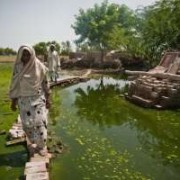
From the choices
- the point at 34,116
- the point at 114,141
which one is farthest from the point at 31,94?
the point at 114,141

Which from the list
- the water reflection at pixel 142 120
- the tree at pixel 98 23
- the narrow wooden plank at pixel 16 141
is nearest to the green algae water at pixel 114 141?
the water reflection at pixel 142 120

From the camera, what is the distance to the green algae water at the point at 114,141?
20.9ft

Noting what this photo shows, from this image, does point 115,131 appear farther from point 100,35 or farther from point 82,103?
point 100,35

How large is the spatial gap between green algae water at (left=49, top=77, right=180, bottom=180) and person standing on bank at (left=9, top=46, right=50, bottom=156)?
2.32 ft

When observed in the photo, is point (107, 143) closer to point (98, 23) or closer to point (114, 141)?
point (114, 141)

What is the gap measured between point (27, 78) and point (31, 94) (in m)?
0.31

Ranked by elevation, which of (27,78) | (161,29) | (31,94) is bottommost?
(31,94)

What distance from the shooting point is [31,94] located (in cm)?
648

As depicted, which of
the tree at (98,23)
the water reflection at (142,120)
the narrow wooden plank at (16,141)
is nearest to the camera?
the narrow wooden plank at (16,141)

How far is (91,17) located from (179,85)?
153 ft

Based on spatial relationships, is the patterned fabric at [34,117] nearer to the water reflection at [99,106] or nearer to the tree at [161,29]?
the water reflection at [99,106]

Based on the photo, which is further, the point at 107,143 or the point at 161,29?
the point at 161,29

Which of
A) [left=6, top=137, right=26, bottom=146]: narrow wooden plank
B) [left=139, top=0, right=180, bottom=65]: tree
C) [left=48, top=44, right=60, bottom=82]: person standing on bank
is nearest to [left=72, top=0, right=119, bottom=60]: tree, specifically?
[left=139, top=0, right=180, bottom=65]: tree

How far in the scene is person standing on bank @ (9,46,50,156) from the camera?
6.41 metres
